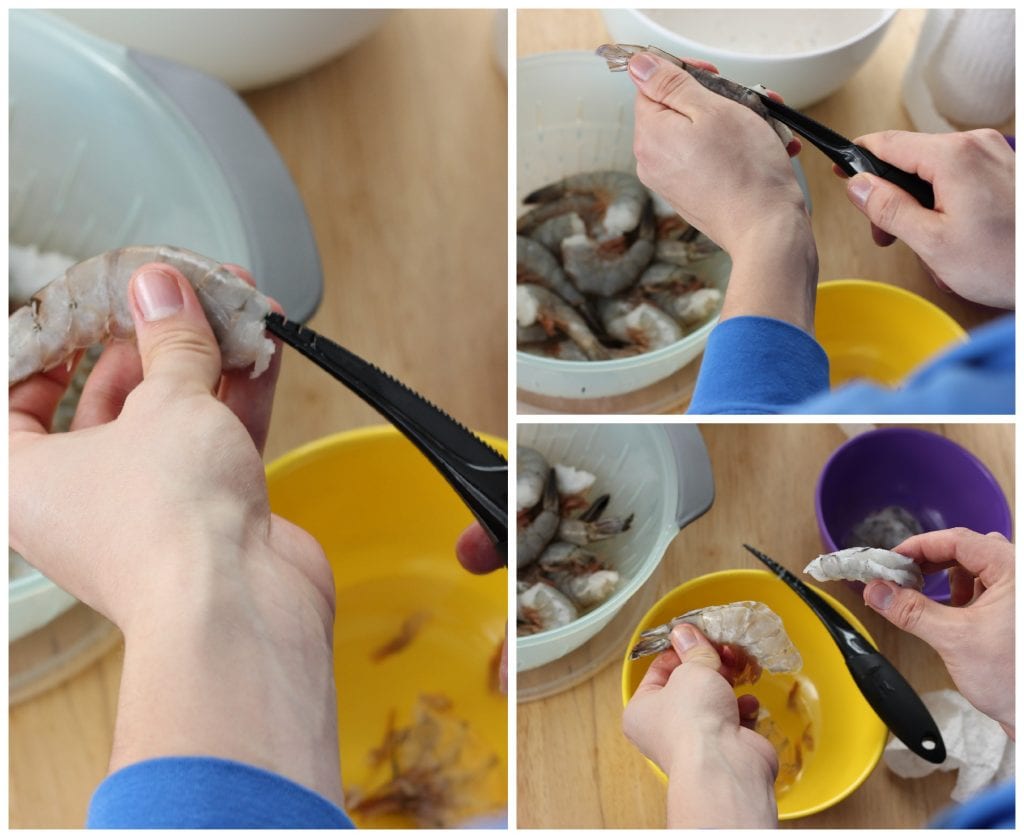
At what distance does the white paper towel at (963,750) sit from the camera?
538 millimetres

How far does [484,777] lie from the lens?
0.77 metres

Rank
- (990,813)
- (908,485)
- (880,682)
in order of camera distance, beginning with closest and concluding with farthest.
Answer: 1. (990,813)
2. (880,682)
3. (908,485)

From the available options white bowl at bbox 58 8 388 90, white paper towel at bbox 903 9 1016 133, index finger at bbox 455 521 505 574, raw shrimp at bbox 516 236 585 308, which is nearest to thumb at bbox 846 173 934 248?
white paper towel at bbox 903 9 1016 133

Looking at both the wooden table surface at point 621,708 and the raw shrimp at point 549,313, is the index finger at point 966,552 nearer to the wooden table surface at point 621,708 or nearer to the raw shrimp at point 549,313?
the wooden table surface at point 621,708

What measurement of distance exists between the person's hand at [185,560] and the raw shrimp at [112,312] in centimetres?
1

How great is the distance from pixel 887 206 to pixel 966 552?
7.4 inches

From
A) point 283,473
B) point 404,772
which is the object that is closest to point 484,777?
point 404,772

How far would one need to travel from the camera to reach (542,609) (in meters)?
0.56

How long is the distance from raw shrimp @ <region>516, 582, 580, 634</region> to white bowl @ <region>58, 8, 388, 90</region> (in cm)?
46

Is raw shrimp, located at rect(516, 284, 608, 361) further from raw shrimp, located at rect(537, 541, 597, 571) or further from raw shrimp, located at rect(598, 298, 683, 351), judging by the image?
raw shrimp, located at rect(537, 541, 597, 571)

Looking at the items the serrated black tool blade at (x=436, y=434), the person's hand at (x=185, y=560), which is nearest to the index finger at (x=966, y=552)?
the serrated black tool blade at (x=436, y=434)

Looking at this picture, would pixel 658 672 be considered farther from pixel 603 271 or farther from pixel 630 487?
pixel 603 271

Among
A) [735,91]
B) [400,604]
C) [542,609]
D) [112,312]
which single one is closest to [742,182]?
[735,91]

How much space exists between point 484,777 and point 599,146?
1.60ft
